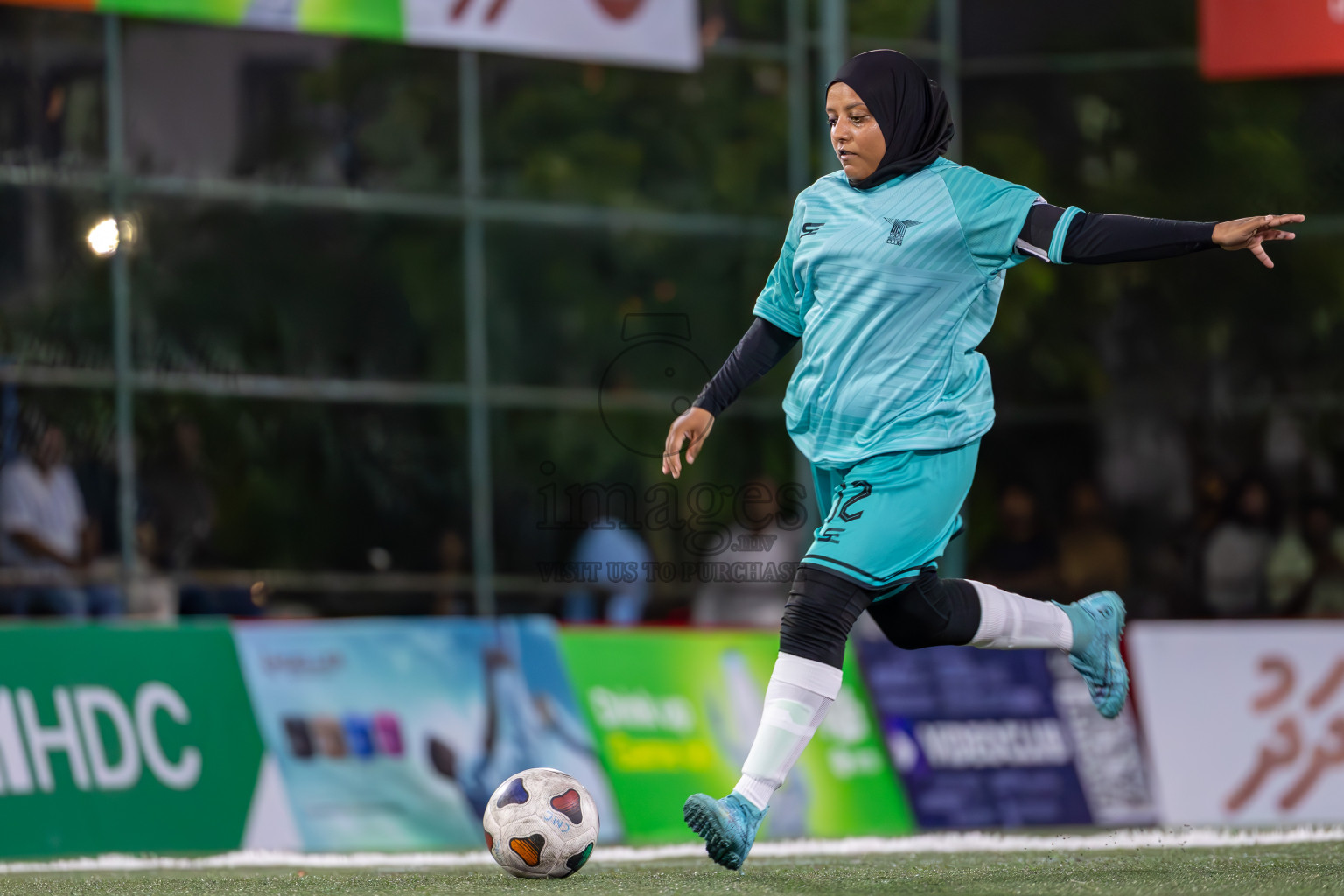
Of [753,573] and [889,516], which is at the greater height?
[889,516]

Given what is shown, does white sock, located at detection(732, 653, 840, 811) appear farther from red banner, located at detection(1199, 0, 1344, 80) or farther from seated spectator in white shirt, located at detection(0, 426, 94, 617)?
red banner, located at detection(1199, 0, 1344, 80)

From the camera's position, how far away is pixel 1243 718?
12070 mm

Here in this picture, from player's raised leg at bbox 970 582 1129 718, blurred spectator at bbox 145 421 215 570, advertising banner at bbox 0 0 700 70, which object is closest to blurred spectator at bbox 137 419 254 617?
blurred spectator at bbox 145 421 215 570

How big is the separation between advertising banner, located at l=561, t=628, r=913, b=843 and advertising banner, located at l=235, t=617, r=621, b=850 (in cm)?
18

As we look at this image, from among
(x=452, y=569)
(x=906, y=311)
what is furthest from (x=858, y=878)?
(x=452, y=569)

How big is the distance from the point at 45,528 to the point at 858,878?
25.6ft

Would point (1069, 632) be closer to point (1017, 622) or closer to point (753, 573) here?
point (1017, 622)

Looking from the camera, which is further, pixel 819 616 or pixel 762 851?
pixel 762 851

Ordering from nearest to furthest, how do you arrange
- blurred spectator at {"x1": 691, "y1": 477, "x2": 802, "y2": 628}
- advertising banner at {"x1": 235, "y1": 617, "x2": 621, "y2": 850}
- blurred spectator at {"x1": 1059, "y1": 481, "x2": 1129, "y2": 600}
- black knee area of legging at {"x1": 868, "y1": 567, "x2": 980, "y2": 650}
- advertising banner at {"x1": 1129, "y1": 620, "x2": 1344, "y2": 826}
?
black knee area of legging at {"x1": 868, "y1": 567, "x2": 980, "y2": 650} < advertising banner at {"x1": 235, "y1": 617, "x2": 621, "y2": 850} < advertising banner at {"x1": 1129, "y1": 620, "x2": 1344, "y2": 826} < blurred spectator at {"x1": 691, "y1": 477, "x2": 802, "y2": 628} < blurred spectator at {"x1": 1059, "y1": 481, "x2": 1129, "y2": 600}

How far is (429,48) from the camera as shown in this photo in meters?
15.2

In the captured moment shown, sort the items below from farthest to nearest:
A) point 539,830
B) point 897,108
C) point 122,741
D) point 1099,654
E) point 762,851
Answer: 1. point 122,741
2. point 762,851
3. point 1099,654
4. point 539,830
5. point 897,108

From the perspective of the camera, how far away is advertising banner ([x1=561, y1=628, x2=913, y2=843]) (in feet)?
35.8

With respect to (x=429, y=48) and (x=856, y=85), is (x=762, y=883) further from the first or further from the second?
(x=429, y=48)

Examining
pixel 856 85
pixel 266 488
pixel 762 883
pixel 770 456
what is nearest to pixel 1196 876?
pixel 762 883
